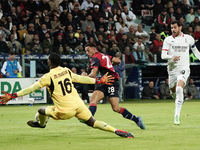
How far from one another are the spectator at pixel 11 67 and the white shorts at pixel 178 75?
8.98m

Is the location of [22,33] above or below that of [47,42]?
above

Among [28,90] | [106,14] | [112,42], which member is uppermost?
[106,14]

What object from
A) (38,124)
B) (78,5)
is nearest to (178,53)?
(38,124)

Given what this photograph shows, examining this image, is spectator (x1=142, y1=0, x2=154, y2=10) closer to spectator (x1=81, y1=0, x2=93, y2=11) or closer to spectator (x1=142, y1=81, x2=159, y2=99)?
spectator (x1=81, y1=0, x2=93, y2=11)

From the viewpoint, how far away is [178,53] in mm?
11219

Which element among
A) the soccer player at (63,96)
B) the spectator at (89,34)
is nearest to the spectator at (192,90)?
the spectator at (89,34)

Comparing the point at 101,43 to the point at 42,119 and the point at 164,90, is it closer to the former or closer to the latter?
the point at 164,90

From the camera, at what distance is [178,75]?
36.4 feet

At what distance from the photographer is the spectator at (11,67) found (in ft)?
60.6

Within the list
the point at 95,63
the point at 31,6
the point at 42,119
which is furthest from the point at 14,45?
the point at 42,119

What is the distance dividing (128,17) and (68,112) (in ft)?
61.0

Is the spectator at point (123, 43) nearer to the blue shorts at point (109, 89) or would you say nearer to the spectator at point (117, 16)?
the spectator at point (117, 16)

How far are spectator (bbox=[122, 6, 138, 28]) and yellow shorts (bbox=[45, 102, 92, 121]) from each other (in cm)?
1793

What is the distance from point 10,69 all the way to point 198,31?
10.9 m
